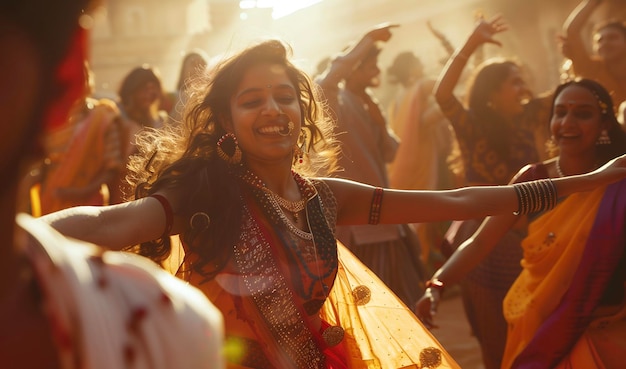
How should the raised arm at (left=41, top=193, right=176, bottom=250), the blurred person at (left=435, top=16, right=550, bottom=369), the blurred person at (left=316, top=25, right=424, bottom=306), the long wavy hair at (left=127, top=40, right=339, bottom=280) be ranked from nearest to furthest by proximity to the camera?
the raised arm at (left=41, top=193, right=176, bottom=250)
the long wavy hair at (left=127, top=40, right=339, bottom=280)
the blurred person at (left=435, top=16, right=550, bottom=369)
the blurred person at (left=316, top=25, right=424, bottom=306)

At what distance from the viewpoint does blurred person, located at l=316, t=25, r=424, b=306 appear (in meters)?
6.49

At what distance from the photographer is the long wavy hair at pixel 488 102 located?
6.55 metres

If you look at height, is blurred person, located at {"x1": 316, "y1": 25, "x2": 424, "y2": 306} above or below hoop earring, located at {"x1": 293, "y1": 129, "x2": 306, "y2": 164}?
below

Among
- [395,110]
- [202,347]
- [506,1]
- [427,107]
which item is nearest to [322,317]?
[202,347]

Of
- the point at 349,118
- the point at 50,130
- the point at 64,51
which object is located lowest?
the point at 349,118

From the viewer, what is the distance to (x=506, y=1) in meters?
20.1

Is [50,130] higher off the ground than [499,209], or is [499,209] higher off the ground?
[50,130]

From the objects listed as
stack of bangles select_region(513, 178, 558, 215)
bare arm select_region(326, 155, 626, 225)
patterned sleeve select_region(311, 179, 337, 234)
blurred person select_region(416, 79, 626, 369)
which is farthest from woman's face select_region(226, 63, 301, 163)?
blurred person select_region(416, 79, 626, 369)

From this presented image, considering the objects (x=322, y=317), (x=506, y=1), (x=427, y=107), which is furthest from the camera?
(x=506, y=1)

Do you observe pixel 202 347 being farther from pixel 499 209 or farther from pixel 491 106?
pixel 491 106

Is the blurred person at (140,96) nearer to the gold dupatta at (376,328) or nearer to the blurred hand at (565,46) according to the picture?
the blurred hand at (565,46)

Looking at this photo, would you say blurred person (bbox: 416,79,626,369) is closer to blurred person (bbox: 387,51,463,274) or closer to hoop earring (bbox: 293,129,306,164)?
hoop earring (bbox: 293,129,306,164)

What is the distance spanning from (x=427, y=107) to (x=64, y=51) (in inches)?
342

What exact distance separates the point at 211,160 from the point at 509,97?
3.83m
